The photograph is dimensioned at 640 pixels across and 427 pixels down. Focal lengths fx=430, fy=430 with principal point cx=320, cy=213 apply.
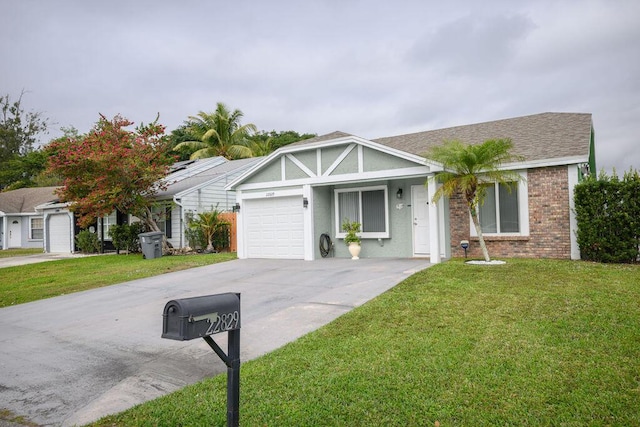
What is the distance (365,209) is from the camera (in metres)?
13.7

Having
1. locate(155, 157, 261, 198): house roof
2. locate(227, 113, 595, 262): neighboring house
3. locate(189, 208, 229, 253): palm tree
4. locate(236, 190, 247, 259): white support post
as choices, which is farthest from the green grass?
locate(155, 157, 261, 198): house roof

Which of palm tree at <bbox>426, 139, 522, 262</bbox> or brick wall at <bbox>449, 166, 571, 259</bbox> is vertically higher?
palm tree at <bbox>426, 139, 522, 262</bbox>

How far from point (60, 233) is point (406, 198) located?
19.4 metres

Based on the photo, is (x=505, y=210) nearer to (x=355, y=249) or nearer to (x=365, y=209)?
(x=365, y=209)

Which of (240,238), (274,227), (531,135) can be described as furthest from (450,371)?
(240,238)

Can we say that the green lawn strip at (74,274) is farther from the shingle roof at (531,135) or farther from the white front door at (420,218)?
the shingle roof at (531,135)

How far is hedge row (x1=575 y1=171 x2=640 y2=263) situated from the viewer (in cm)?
993

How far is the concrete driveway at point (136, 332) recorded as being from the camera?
4270mm

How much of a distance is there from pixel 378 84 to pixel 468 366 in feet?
61.0

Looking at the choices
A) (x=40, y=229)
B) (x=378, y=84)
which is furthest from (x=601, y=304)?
(x=40, y=229)

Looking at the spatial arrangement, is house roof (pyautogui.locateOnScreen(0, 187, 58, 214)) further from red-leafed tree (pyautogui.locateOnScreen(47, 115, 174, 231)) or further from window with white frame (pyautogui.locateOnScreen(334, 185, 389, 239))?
window with white frame (pyautogui.locateOnScreen(334, 185, 389, 239))

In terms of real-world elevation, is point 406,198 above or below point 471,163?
below

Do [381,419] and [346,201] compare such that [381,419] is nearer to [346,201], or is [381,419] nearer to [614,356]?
[614,356]

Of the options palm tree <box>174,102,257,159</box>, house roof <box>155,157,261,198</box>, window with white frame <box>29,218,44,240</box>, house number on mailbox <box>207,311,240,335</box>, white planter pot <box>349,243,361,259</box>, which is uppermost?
palm tree <box>174,102,257,159</box>
